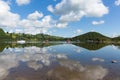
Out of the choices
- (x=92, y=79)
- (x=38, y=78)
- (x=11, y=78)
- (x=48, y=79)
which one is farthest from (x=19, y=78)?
(x=92, y=79)

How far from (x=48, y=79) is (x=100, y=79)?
862cm

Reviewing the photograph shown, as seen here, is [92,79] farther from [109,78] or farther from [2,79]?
[2,79]

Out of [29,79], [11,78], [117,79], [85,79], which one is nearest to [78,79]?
[85,79]

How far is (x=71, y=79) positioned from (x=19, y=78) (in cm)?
875

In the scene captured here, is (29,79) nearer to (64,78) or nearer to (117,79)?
(64,78)

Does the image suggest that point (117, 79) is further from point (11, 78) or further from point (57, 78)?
point (11, 78)

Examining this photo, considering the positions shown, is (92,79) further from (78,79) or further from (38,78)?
(38,78)

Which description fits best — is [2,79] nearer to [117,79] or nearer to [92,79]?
[92,79]

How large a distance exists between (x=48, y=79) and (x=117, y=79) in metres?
11.3

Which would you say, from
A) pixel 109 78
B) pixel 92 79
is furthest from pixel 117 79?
pixel 92 79

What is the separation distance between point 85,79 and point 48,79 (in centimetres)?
619

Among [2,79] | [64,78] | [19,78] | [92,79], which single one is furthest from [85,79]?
[2,79]

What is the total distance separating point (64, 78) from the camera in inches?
1182

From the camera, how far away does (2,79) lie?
28312 mm
